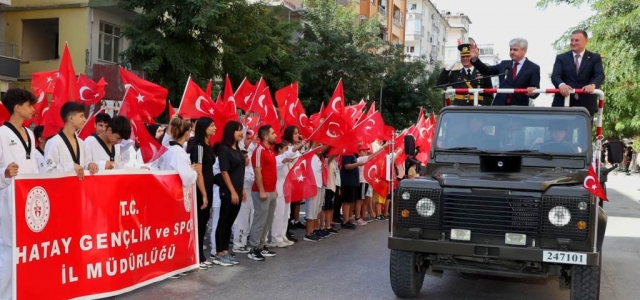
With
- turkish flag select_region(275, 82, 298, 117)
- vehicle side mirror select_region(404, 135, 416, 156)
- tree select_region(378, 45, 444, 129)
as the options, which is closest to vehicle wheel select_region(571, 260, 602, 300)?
vehicle side mirror select_region(404, 135, 416, 156)

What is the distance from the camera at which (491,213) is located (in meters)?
6.22

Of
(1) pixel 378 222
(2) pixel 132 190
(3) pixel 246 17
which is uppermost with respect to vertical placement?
(3) pixel 246 17

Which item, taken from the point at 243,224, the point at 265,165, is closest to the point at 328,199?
the point at 243,224

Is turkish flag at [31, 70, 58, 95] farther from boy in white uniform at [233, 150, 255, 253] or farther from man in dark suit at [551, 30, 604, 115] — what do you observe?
man in dark suit at [551, 30, 604, 115]

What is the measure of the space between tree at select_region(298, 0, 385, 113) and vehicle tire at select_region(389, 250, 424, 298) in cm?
2052

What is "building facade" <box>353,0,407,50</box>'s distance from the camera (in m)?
47.0

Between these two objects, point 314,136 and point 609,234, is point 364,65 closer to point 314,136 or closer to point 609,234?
point 609,234

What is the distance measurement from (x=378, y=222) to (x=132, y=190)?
27.0 ft

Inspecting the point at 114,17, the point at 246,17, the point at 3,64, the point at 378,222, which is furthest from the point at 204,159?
the point at 114,17

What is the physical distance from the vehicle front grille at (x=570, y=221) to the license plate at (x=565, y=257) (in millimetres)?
140

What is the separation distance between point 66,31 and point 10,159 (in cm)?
1784

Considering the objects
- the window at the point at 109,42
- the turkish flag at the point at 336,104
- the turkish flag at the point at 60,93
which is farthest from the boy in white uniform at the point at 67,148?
the window at the point at 109,42

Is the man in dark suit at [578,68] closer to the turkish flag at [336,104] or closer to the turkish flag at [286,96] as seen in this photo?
the turkish flag at [336,104]

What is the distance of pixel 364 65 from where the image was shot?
95.8 feet
